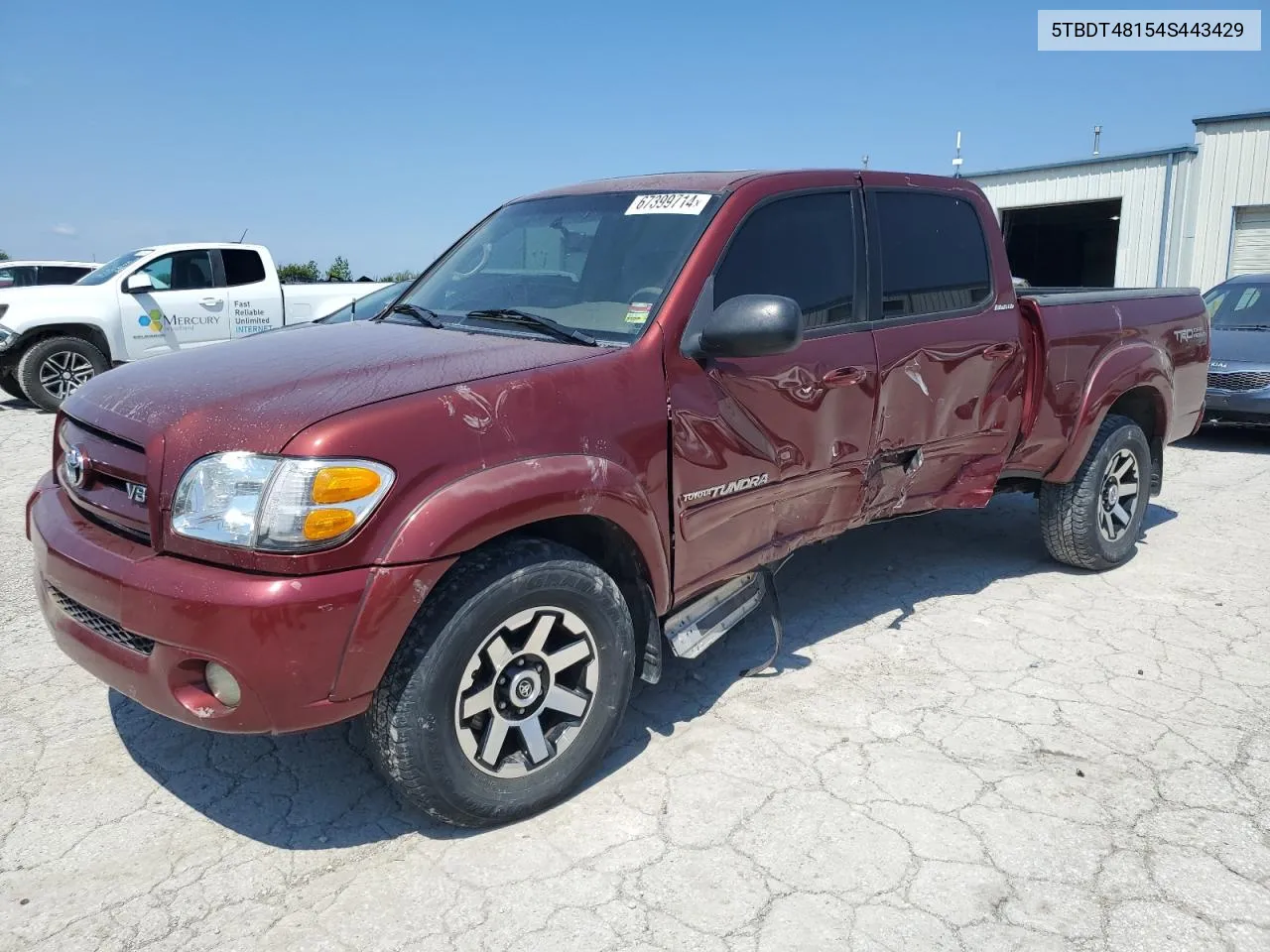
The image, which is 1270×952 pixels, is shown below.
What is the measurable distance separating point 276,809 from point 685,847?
1251 millimetres

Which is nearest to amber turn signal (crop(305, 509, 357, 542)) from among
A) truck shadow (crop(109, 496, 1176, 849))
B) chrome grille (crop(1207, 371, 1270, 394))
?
truck shadow (crop(109, 496, 1176, 849))

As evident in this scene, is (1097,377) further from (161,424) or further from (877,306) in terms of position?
(161,424)

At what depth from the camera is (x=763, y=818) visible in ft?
9.25

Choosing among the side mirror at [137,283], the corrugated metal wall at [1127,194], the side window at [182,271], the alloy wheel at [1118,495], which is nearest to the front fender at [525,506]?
the alloy wheel at [1118,495]

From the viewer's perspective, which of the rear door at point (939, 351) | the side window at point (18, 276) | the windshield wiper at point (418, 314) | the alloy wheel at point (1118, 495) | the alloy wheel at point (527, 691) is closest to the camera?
the alloy wheel at point (527, 691)

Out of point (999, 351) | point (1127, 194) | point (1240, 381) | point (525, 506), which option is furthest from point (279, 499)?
point (1127, 194)

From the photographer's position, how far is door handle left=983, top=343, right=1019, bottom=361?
4201 millimetres

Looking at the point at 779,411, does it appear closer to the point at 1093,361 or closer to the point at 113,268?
the point at 1093,361

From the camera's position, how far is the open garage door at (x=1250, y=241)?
15383 millimetres

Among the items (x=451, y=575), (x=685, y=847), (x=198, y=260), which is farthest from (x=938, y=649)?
(x=198, y=260)

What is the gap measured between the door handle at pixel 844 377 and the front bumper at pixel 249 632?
5.52ft

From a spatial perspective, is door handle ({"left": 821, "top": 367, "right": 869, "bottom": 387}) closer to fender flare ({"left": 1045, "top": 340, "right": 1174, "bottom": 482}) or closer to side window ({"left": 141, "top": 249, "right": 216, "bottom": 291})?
fender flare ({"left": 1045, "top": 340, "right": 1174, "bottom": 482})

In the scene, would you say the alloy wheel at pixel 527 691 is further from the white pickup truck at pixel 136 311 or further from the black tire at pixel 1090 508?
the white pickup truck at pixel 136 311

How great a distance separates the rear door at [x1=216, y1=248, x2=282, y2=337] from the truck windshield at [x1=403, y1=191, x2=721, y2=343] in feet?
26.4
